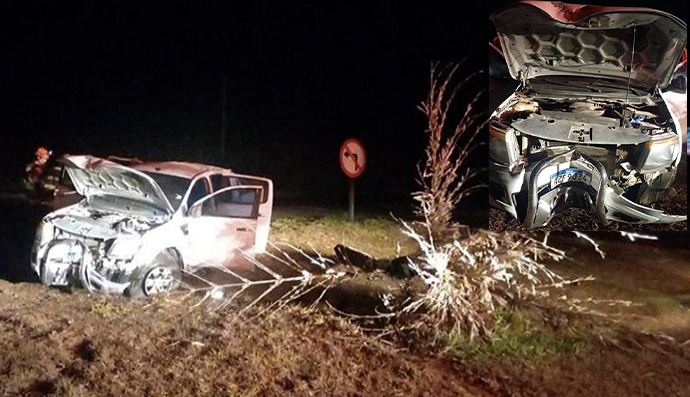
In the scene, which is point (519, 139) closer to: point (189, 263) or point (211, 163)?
point (211, 163)

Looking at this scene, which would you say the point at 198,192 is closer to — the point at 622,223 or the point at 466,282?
the point at 466,282

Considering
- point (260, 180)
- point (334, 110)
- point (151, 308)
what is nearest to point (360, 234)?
point (260, 180)

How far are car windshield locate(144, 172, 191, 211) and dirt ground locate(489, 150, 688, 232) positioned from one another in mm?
4329

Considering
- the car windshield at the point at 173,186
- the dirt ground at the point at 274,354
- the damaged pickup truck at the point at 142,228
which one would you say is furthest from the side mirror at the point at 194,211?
the dirt ground at the point at 274,354

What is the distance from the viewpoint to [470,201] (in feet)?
44.7

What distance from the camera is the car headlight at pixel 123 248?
20.7 ft

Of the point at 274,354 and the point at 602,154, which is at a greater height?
the point at 602,154

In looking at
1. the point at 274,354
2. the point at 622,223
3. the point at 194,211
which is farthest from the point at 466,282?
the point at 622,223

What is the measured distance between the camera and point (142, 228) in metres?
6.47

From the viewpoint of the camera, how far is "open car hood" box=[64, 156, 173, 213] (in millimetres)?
6668

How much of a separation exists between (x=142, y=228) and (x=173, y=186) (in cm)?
54

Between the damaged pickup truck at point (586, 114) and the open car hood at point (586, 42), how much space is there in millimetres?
13

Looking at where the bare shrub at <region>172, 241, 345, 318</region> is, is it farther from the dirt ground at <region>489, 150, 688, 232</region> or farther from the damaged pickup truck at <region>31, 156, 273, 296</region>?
the dirt ground at <region>489, 150, 688, 232</region>

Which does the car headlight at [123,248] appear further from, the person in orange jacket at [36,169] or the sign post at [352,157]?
the sign post at [352,157]
